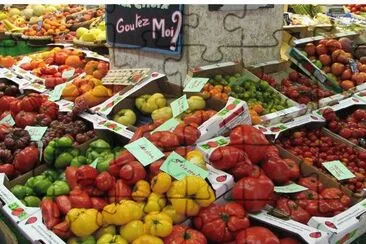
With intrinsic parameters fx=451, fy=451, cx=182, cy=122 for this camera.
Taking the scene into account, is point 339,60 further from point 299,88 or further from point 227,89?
point 227,89

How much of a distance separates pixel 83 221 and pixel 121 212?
0.14m

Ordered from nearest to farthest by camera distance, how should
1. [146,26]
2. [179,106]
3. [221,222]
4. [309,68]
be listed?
1. [221,222]
2. [179,106]
3. [146,26]
4. [309,68]

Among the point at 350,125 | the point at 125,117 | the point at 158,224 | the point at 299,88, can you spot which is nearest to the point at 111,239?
the point at 158,224

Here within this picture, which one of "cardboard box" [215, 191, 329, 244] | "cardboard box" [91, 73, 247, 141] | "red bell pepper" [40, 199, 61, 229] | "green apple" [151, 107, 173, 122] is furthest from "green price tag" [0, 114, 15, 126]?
"cardboard box" [215, 191, 329, 244]

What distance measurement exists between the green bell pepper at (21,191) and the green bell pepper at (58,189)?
0.17m

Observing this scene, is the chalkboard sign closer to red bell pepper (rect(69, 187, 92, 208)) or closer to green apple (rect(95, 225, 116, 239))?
red bell pepper (rect(69, 187, 92, 208))

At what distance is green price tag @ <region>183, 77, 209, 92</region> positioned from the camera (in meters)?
2.62

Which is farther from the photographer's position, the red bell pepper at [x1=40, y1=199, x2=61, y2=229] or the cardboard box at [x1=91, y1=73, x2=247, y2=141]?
the cardboard box at [x1=91, y1=73, x2=247, y2=141]

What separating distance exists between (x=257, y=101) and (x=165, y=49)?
0.71m

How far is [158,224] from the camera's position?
166 centimetres

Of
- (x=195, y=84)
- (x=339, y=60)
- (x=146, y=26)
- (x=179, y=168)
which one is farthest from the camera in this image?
(x=339, y=60)

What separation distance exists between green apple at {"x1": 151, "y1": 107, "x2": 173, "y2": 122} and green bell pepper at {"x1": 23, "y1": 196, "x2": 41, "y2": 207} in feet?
2.72

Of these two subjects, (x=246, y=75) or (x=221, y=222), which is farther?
(x=246, y=75)

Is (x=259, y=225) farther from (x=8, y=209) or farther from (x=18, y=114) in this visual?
(x=18, y=114)
